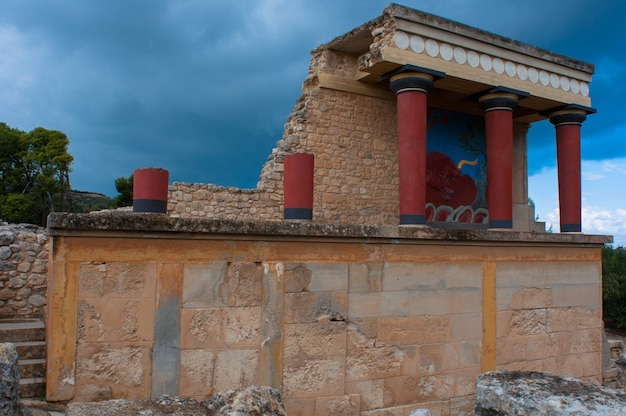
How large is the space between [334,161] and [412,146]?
2358mm

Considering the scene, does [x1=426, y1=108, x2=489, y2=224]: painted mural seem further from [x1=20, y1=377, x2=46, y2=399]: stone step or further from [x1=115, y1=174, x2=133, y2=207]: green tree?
[x1=115, y1=174, x2=133, y2=207]: green tree

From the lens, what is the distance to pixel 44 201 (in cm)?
3123

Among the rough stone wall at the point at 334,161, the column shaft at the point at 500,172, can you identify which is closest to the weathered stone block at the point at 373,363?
the rough stone wall at the point at 334,161

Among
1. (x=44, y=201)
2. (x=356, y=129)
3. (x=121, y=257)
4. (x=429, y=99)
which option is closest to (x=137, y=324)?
(x=121, y=257)

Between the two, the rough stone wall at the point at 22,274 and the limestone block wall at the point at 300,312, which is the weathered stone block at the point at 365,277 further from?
the rough stone wall at the point at 22,274

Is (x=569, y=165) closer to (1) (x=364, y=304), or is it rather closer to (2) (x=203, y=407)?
(1) (x=364, y=304)

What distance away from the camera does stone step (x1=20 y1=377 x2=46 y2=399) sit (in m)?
4.89

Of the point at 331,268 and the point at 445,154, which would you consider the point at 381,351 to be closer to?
the point at 331,268

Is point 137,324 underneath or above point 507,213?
underneath

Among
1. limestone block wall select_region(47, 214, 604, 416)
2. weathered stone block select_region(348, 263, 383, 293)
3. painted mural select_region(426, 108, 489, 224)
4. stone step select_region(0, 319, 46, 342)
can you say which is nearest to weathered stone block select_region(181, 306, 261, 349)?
limestone block wall select_region(47, 214, 604, 416)

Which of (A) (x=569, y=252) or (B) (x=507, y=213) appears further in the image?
(B) (x=507, y=213)

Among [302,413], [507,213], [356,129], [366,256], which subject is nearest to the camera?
[302,413]

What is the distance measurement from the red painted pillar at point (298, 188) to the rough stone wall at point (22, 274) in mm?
3385

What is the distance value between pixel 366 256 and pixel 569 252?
3689mm
